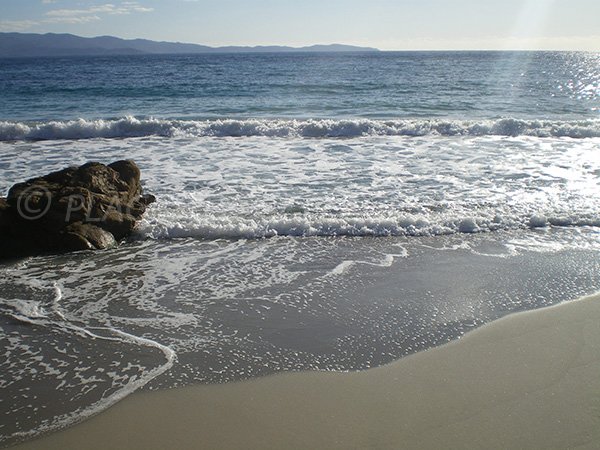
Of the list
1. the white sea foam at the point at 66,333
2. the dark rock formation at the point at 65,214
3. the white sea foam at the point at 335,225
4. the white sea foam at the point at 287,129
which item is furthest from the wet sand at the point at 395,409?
the white sea foam at the point at 287,129

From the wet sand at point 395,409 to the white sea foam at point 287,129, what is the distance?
1209 centimetres

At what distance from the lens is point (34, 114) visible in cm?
2073

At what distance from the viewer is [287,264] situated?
6.05 m

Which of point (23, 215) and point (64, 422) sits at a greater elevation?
point (23, 215)

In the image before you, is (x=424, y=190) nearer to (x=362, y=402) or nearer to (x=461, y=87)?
(x=362, y=402)

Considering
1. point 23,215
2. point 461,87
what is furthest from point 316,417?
point 461,87

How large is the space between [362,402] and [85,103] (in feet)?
75.9

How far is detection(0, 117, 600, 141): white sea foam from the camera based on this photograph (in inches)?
612

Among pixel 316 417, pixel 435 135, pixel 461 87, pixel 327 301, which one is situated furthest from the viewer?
pixel 461 87

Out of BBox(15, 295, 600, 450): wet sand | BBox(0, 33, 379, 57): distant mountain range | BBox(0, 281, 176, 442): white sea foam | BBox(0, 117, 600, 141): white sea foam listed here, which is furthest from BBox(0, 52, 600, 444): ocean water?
BBox(0, 33, 379, 57): distant mountain range

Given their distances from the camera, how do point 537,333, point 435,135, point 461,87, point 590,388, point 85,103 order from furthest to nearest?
point 461,87
point 85,103
point 435,135
point 537,333
point 590,388

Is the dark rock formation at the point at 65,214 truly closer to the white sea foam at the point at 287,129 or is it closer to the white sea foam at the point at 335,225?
the white sea foam at the point at 335,225

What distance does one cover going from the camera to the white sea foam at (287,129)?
15555 mm

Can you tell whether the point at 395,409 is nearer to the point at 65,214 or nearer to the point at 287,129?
the point at 65,214
